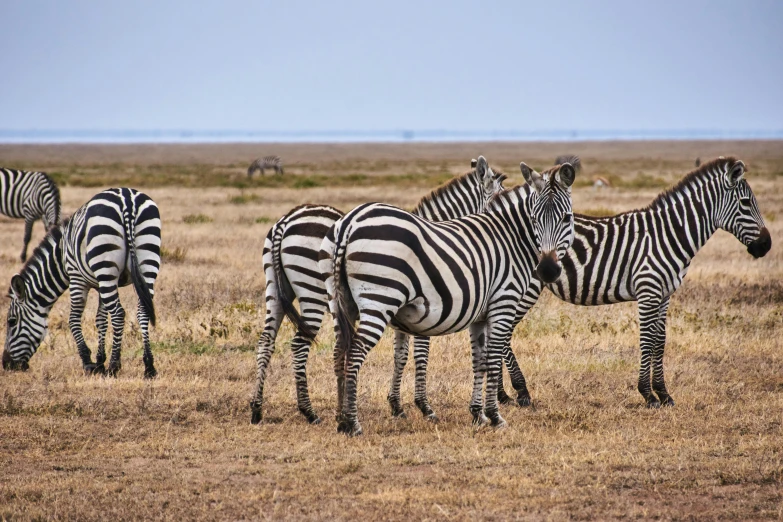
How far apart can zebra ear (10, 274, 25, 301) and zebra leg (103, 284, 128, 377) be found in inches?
45.6

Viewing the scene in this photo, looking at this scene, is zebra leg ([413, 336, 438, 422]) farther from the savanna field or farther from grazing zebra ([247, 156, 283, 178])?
grazing zebra ([247, 156, 283, 178])

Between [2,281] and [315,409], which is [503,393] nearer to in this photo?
[315,409]

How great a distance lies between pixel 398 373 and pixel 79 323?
3950 millimetres

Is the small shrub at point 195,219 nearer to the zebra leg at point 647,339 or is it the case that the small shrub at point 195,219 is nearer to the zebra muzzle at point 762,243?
the zebra leg at point 647,339

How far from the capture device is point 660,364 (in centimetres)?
834

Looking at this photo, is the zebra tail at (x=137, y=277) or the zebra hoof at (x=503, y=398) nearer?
the zebra hoof at (x=503, y=398)

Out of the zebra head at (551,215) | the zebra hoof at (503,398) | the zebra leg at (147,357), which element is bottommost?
the zebra hoof at (503,398)

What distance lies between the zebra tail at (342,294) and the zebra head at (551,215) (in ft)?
5.54

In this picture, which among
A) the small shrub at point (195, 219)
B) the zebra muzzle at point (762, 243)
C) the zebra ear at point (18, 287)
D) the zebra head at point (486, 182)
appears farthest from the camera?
the small shrub at point (195, 219)

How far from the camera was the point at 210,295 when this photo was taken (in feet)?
42.1

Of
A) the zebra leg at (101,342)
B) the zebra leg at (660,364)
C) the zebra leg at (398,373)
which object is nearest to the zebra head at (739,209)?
the zebra leg at (660,364)

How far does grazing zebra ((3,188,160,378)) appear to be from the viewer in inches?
356

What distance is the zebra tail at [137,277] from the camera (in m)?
9.08

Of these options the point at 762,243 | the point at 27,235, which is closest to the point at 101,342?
the point at 762,243
